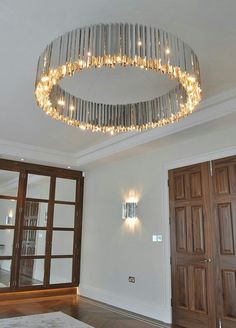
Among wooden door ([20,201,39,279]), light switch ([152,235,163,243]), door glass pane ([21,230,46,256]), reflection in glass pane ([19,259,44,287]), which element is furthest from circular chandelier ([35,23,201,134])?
reflection in glass pane ([19,259,44,287])

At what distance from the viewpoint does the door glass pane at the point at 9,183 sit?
6.25 metres

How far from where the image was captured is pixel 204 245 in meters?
4.34

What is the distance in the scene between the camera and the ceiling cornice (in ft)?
12.7

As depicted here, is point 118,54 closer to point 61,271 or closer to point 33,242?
point 33,242

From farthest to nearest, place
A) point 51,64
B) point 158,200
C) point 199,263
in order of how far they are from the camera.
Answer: point 158,200 < point 199,263 < point 51,64

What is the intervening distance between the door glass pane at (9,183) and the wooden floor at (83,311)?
2.15 metres

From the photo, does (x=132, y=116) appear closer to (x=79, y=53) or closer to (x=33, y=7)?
(x=79, y=53)

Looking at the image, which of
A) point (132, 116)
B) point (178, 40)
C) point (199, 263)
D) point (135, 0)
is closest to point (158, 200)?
point (199, 263)

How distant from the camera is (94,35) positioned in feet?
8.17

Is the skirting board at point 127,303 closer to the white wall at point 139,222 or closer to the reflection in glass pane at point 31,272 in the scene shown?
the white wall at point 139,222

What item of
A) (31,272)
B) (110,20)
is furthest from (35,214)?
(110,20)

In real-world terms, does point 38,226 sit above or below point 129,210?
below

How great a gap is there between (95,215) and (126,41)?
4.93 meters

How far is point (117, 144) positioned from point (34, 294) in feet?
11.7
